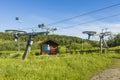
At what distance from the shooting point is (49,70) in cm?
1465

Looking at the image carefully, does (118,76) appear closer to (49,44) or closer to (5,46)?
(49,44)

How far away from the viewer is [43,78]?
42.2ft

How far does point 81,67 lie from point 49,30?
440 inches

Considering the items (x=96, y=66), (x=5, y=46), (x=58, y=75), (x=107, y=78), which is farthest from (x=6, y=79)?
(x=5, y=46)

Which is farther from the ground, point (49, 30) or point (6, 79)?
point (49, 30)

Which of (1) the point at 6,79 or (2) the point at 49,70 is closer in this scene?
(1) the point at 6,79

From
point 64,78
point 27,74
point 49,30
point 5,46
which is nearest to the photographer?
point 27,74

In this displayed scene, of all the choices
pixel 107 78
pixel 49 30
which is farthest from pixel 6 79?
pixel 49 30

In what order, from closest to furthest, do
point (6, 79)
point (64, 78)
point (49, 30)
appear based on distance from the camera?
point (6, 79)
point (64, 78)
point (49, 30)

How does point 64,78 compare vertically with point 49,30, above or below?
below

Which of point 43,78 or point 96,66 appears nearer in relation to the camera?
point 43,78

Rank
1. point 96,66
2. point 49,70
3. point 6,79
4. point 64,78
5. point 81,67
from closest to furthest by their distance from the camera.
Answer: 1. point 6,79
2. point 64,78
3. point 49,70
4. point 81,67
5. point 96,66

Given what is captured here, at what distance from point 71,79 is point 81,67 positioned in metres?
3.77

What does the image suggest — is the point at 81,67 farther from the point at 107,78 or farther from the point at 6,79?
the point at 6,79
